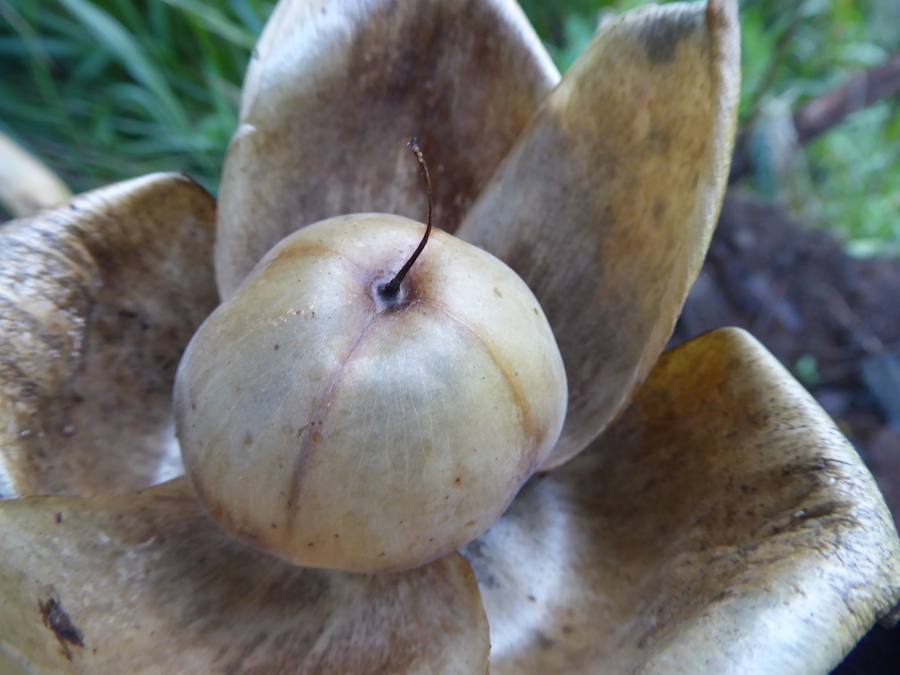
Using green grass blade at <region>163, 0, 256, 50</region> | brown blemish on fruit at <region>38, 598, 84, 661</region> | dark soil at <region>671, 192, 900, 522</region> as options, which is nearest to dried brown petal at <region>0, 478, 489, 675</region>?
brown blemish on fruit at <region>38, 598, 84, 661</region>

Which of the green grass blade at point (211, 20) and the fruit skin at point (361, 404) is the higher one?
the green grass blade at point (211, 20)

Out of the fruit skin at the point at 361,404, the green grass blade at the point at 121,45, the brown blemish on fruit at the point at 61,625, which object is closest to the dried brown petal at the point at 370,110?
the fruit skin at the point at 361,404

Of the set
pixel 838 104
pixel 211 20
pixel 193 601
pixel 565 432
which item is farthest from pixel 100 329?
pixel 838 104

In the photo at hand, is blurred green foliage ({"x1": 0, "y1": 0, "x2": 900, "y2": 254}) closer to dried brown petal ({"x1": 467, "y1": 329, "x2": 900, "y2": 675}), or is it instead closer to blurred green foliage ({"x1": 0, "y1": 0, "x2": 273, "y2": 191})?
blurred green foliage ({"x1": 0, "y1": 0, "x2": 273, "y2": 191})

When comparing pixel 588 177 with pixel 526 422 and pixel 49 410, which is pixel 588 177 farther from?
pixel 49 410

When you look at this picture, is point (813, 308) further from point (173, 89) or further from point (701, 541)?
point (173, 89)

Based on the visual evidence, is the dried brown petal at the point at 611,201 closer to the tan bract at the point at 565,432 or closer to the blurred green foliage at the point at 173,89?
the tan bract at the point at 565,432
